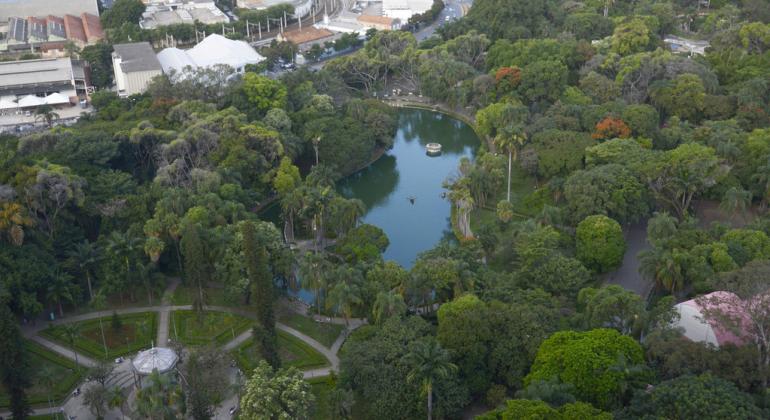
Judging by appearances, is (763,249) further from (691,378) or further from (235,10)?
(235,10)

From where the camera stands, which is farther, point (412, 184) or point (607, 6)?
point (607, 6)

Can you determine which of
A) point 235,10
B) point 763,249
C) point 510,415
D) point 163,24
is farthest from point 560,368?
point 235,10

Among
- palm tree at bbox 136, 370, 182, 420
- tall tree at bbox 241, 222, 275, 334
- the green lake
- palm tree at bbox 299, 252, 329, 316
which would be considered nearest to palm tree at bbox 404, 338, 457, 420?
tall tree at bbox 241, 222, 275, 334

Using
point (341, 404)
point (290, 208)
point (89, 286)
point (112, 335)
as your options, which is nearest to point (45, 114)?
point (290, 208)

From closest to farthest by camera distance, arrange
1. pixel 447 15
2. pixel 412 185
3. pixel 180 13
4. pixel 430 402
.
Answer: pixel 430 402
pixel 412 185
pixel 180 13
pixel 447 15

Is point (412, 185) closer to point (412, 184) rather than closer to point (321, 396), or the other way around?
point (412, 184)

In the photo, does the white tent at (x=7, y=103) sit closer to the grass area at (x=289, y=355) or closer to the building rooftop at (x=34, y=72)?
the building rooftop at (x=34, y=72)

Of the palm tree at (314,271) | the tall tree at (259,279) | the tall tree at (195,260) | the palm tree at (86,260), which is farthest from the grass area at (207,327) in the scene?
the palm tree at (86,260)
